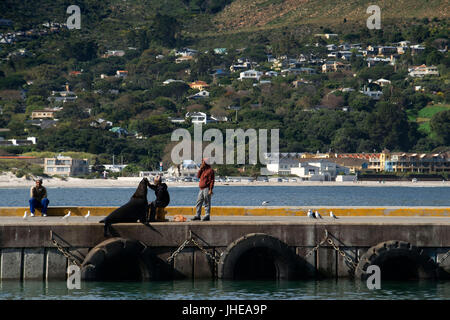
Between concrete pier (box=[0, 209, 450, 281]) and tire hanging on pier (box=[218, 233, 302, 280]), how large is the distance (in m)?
0.05

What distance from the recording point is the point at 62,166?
162750 millimetres

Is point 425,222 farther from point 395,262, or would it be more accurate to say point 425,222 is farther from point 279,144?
point 279,144

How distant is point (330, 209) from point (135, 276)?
20.9ft

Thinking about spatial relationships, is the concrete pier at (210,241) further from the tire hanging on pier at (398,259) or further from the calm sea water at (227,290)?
the calm sea water at (227,290)

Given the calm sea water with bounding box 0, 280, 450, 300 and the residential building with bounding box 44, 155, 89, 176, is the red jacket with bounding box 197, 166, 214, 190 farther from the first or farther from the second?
the residential building with bounding box 44, 155, 89, 176

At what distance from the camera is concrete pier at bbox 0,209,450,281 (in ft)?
74.3

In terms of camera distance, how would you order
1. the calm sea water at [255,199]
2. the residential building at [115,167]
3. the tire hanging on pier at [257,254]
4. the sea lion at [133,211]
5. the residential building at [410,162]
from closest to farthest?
the tire hanging on pier at [257,254], the sea lion at [133,211], the calm sea water at [255,199], the residential building at [115,167], the residential building at [410,162]

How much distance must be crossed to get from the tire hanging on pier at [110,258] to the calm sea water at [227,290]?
22cm

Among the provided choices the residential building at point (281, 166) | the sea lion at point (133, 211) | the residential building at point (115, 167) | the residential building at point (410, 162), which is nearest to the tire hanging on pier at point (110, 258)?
the sea lion at point (133, 211)

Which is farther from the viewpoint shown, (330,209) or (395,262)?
(330,209)

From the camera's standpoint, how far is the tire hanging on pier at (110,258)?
22.5 meters

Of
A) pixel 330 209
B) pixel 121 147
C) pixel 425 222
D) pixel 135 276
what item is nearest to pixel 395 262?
pixel 425 222

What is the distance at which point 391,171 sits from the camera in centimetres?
18700
